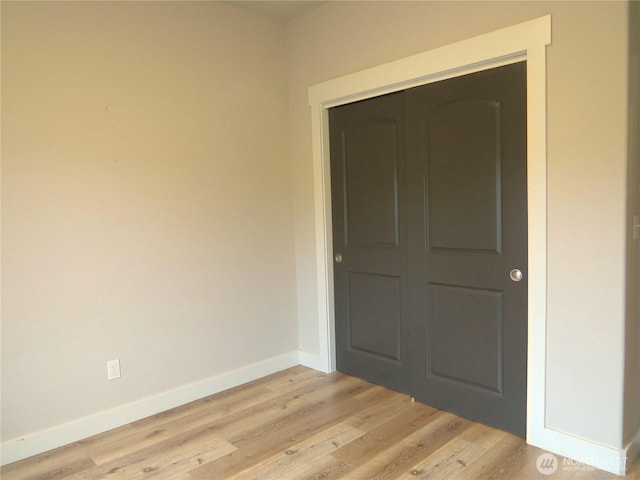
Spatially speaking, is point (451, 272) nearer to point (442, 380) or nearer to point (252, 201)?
point (442, 380)

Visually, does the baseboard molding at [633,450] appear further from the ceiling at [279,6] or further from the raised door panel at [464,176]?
the ceiling at [279,6]

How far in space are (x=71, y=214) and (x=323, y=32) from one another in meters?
2.06

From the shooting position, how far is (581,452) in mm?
2258

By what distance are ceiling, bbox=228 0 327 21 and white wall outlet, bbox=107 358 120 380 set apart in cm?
246

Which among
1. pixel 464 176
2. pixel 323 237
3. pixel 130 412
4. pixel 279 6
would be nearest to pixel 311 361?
pixel 323 237

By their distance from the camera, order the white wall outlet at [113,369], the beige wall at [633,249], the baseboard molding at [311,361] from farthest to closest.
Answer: the baseboard molding at [311,361] → the white wall outlet at [113,369] → the beige wall at [633,249]

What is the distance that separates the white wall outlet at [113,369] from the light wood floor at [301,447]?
31cm

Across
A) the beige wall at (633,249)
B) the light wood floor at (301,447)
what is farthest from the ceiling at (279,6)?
the light wood floor at (301,447)

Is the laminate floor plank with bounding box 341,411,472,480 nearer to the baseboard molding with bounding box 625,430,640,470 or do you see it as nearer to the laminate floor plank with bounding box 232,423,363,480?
the laminate floor plank with bounding box 232,423,363,480

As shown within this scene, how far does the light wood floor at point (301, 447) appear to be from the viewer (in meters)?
2.24

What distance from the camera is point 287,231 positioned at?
365 cm

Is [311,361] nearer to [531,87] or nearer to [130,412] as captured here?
[130,412]

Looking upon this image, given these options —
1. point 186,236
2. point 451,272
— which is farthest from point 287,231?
point 451,272

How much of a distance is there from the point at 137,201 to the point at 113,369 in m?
1.01
